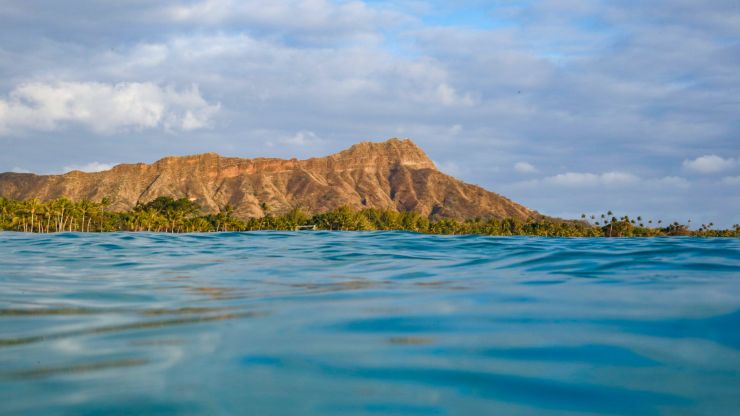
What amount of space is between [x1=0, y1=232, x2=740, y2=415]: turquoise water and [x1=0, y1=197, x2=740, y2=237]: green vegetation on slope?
100599 mm

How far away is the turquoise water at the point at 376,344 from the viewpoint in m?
3.26

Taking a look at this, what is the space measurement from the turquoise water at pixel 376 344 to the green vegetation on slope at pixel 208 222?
100599 mm

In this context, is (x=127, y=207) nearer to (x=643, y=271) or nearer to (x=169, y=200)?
(x=169, y=200)

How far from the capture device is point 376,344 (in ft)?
14.5

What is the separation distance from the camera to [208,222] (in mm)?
130375

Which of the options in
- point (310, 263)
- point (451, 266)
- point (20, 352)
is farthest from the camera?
point (310, 263)

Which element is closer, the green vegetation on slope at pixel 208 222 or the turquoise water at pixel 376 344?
the turquoise water at pixel 376 344

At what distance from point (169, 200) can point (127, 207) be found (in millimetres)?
55805

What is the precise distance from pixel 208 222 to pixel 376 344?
5148 inches

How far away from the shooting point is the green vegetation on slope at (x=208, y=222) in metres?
101

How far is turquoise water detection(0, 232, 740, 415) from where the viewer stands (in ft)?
10.7

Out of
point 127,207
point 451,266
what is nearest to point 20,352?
point 451,266

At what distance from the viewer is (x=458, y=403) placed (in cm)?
321

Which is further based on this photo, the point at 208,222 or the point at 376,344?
the point at 208,222
